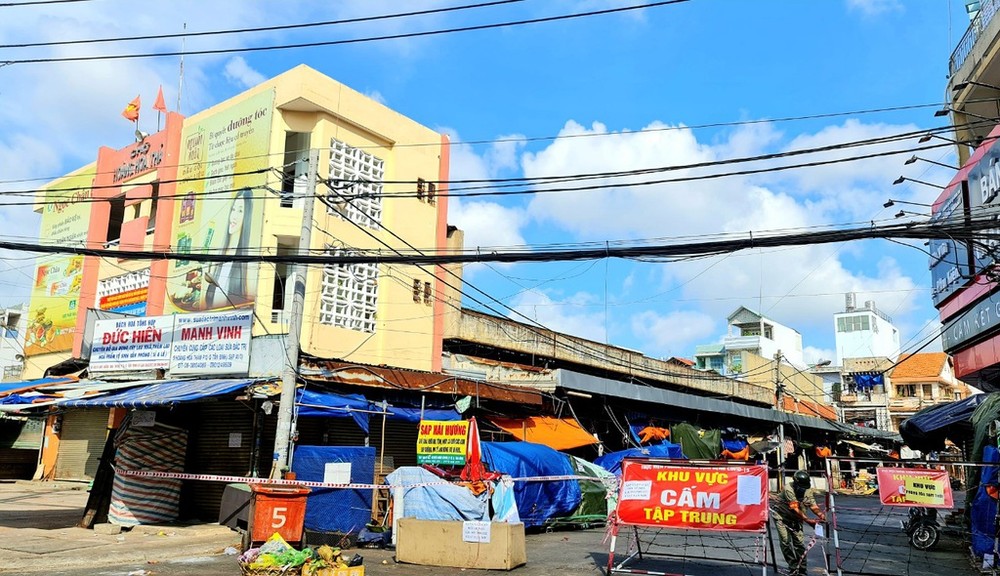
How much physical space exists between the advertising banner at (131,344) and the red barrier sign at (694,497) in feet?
41.3

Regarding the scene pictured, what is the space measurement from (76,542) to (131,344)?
6.76 meters

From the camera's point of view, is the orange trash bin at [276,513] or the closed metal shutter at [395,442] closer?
the orange trash bin at [276,513]

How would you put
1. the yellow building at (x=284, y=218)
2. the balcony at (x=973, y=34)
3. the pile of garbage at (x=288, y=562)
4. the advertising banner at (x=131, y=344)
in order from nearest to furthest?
the pile of garbage at (x=288, y=562) → the advertising banner at (x=131, y=344) → the balcony at (x=973, y=34) → the yellow building at (x=284, y=218)

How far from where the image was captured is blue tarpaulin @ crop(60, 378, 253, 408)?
15023mm

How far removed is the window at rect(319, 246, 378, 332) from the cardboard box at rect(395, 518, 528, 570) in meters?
9.74

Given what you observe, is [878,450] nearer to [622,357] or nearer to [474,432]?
[622,357]

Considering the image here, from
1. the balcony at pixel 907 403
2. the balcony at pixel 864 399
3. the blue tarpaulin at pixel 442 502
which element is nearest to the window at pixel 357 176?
the blue tarpaulin at pixel 442 502

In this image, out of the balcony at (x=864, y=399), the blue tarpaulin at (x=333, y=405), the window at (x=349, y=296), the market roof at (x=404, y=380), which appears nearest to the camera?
the blue tarpaulin at (x=333, y=405)

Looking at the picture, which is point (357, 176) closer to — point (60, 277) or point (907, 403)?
point (60, 277)

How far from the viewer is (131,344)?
19.6m

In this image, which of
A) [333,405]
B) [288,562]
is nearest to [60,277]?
[333,405]

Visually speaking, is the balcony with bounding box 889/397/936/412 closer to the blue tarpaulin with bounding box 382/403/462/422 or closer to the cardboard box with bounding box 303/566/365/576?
the blue tarpaulin with bounding box 382/403/462/422

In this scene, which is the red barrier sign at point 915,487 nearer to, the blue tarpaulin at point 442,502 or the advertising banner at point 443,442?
the blue tarpaulin at point 442,502

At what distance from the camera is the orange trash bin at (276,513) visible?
12.2 meters
